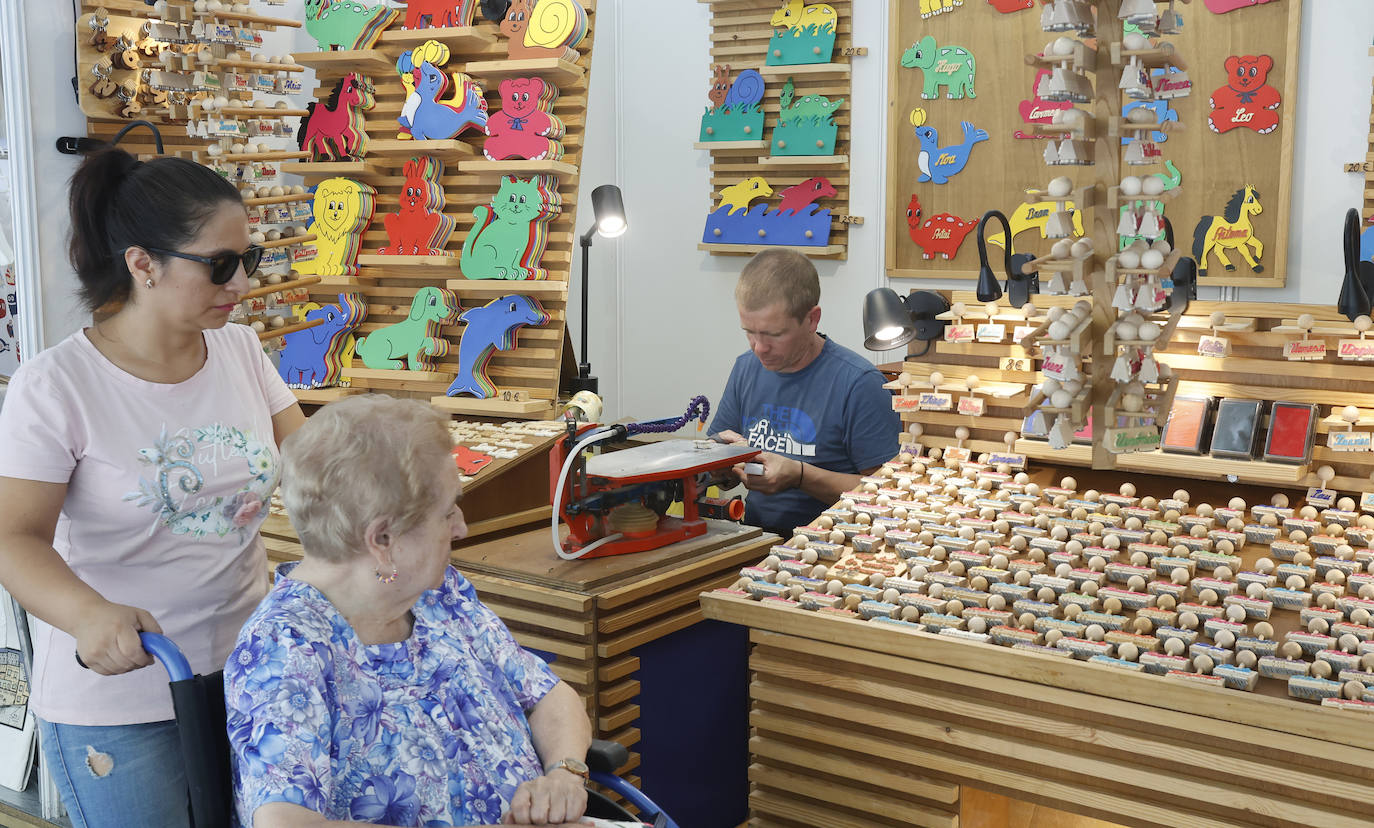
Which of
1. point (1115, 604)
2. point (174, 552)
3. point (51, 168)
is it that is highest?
point (51, 168)

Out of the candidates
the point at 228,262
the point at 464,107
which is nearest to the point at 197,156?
the point at 464,107

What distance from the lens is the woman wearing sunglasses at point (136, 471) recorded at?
2109 mm

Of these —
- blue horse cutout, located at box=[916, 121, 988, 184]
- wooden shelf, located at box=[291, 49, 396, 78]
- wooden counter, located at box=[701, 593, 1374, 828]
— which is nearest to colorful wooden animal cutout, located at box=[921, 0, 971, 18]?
blue horse cutout, located at box=[916, 121, 988, 184]

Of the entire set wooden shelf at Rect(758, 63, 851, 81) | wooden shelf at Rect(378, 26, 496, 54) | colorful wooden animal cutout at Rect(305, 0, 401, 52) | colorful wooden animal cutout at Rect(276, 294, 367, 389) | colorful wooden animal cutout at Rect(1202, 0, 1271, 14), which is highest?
colorful wooden animal cutout at Rect(1202, 0, 1271, 14)

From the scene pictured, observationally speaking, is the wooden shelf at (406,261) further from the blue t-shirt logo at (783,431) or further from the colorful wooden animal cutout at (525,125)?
the blue t-shirt logo at (783,431)

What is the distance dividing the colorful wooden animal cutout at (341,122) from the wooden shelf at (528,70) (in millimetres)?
573

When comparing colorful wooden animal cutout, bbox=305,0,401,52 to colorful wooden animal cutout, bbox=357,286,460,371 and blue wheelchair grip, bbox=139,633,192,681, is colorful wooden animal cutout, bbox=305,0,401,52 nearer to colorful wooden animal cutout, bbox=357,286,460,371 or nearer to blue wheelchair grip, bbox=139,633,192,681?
colorful wooden animal cutout, bbox=357,286,460,371

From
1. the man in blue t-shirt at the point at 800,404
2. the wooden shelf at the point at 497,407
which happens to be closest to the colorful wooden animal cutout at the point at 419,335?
the wooden shelf at the point at 497,407

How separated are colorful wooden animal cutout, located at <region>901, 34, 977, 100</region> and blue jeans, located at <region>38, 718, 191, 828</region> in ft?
17.4

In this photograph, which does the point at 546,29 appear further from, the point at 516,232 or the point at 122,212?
the point at 122,212

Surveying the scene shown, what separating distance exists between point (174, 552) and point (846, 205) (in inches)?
199

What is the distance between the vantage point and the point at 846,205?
6.65 m

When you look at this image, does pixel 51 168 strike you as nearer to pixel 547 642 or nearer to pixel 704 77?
pixel 547 642

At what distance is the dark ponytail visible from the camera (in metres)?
2.22
